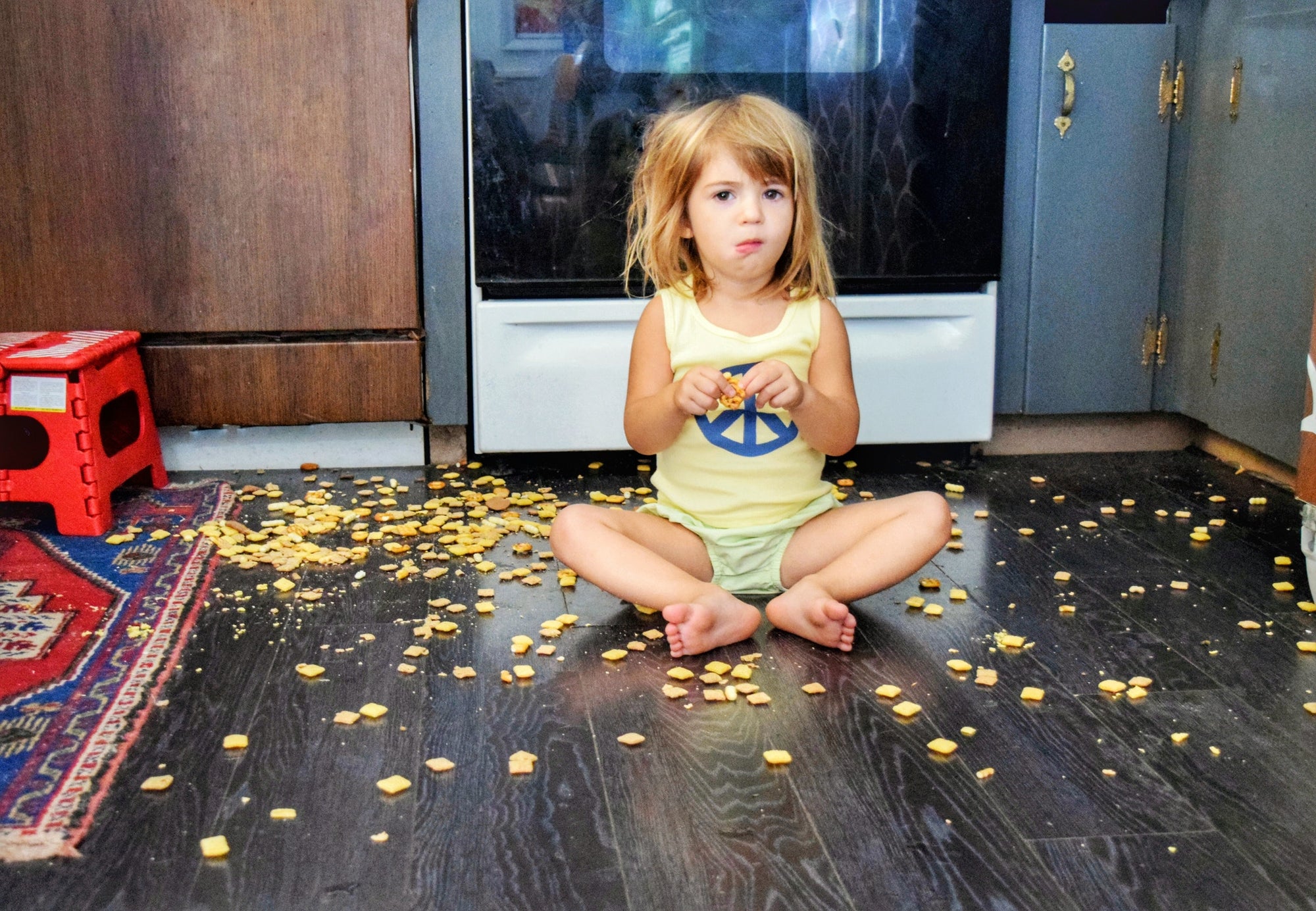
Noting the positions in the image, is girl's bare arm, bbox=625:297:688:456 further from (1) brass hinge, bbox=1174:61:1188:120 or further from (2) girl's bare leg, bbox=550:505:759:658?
(1) brass hinge, bbox=1174:61:1188:120

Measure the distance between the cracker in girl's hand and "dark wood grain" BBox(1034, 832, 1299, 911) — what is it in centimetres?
61

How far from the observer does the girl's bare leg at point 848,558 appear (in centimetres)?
143

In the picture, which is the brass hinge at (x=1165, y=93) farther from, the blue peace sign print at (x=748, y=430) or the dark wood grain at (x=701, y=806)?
the dark wood grain at (x=701, y=806)

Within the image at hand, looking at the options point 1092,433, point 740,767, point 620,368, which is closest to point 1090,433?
point 1092,433

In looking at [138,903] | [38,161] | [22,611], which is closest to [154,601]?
[22,611]

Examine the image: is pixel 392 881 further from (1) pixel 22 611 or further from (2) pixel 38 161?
(2) pixel 38 161

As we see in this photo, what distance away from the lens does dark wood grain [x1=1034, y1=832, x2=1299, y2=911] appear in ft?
3.06

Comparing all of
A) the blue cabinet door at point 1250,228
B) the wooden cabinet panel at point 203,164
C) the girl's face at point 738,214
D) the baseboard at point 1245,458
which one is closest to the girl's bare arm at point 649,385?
the girl's face at point 738,214

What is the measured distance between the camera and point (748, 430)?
5.25ft

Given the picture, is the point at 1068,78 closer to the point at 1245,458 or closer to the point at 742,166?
the point at 1245,458

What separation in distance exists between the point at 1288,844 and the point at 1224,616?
1.85 ft

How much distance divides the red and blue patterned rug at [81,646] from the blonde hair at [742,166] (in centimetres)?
70

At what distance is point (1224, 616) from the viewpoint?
5.04 ft

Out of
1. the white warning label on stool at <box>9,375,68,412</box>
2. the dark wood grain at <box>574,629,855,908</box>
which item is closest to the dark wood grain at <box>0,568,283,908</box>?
the dark wood grain at <box>574,629,855,908</box>
